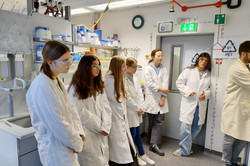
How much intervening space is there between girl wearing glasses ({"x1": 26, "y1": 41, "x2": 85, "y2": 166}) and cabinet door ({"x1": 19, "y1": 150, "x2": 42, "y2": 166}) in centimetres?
55

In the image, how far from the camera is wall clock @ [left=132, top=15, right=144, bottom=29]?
3.18m

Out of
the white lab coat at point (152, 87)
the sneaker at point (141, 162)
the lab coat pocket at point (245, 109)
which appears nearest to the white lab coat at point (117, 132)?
the sneaker at point (141, 162)

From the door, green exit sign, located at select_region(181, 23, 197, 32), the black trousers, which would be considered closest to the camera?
green exit sign, located at select_region(181, 23, 197, 32)

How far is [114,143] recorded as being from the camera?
184 cm

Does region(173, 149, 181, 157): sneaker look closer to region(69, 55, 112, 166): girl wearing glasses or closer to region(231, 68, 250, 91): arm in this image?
region(231, 68, 250, 91): arm

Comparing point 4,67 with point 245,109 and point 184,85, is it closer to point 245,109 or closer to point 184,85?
point 184,85

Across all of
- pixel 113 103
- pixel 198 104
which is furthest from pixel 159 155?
pixel 113 103

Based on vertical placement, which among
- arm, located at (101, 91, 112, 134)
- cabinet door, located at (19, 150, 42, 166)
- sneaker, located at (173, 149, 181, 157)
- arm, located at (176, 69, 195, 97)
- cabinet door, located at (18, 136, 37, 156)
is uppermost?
arm, located at (176, 69, 195, 97)

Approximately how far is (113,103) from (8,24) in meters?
1.35

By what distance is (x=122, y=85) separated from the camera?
6.32ft

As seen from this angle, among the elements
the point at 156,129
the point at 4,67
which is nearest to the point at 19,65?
the point at 4,67

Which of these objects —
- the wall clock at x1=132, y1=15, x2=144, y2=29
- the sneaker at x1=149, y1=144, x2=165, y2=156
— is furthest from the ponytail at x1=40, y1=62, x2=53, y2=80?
the wall clock at x1=132, y1=15, x2=144, y2=29

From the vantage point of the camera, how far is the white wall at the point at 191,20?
7.91 ft

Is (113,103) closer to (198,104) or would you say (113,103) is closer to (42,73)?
(42,73)
